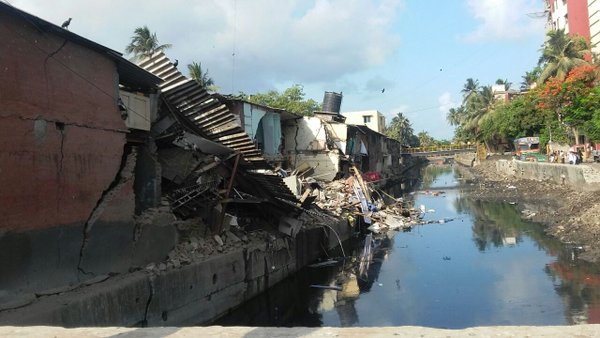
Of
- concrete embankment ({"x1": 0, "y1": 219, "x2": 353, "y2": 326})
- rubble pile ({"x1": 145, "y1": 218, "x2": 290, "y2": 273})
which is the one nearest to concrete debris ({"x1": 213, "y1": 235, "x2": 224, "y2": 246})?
rubble pile ({"x1": 145, "y1": 218, "x2": 290, "y2": 273})

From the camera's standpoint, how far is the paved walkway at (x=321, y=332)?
3457 mm

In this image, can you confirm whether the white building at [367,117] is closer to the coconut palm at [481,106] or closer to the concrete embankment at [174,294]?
the coconut palm at [481,106]

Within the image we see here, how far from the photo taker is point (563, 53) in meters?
37.0

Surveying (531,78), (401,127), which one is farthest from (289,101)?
(401,127)

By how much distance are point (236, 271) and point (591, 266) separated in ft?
29.6

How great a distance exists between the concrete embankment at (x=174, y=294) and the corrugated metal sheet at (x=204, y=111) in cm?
234

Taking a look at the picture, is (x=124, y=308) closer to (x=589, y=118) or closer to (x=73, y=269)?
(x=73, y=269)

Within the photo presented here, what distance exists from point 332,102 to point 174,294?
27.0 metres

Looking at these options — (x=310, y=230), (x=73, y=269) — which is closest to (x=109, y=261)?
(x=73, y=269)

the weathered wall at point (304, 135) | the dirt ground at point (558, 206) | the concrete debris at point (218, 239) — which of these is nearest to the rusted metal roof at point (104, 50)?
the concrete debris at point (218, 239)

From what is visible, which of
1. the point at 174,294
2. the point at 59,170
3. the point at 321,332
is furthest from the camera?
the point at 174,294

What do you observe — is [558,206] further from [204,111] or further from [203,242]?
[203,242]

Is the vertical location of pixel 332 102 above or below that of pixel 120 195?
above

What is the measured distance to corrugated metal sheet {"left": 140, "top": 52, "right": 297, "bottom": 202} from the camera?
423 inches
